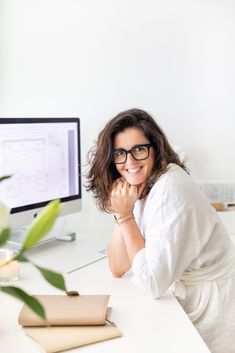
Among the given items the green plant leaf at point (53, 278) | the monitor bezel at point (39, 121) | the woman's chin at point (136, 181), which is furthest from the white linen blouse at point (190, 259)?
the green plant leaf at point (53, 278)

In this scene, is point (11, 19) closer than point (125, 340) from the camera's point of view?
No

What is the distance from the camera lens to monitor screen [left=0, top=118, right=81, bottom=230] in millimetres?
1794

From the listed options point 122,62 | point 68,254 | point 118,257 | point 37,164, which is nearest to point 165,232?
point 118,257

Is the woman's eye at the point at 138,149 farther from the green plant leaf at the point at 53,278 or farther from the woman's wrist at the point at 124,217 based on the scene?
the green plant leaf at the point at 53,278

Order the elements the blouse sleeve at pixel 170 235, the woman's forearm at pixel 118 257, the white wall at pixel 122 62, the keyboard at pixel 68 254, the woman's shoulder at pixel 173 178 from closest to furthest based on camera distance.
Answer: the blouse sleeve at pixel 170 235
the woman's shoulder at pixel 173 178
the woman's forearm at pixel 118 257
the keyboard at pixel 68 254
the white wall at pixel 122 62

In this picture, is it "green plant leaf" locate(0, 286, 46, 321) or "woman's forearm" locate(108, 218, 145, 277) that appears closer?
"green plant leaf" locate(0, 286, 46, 321)

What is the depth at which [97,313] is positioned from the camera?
3.94ft

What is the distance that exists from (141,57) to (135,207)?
822 millimetres

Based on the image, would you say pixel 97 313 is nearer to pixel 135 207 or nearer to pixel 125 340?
pixel 125 340

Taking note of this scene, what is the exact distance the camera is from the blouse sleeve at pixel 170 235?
1369 mm

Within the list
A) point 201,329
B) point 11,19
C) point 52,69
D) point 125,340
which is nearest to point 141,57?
point 52,69

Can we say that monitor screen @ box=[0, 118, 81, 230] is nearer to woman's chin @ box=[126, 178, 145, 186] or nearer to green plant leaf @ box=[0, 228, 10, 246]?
woman's chin @ box=[126, 178, 145, 186]

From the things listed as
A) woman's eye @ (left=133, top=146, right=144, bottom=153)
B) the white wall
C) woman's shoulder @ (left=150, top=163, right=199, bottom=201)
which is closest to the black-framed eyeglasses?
woman's eye @ (left=133, top=146, right=144, bottom=153)

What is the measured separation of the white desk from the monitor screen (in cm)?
34
